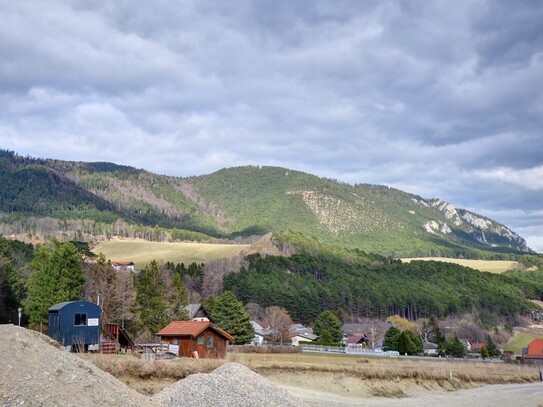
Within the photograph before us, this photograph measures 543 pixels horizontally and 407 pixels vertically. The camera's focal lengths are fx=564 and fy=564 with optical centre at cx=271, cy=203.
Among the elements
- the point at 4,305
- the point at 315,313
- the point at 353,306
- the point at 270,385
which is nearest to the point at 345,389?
the point at 270,385

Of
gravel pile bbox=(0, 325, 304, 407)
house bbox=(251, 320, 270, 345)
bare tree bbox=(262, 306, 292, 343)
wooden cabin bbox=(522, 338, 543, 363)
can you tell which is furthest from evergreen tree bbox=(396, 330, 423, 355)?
gravel pile bbox=(0, 325, 304, 407)

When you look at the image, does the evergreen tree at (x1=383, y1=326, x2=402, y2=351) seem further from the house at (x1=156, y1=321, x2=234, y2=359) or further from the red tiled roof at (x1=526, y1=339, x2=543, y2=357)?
the house at (x1=156, y1=321, x2=234, y2=359)

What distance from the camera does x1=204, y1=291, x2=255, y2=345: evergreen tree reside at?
8262cm

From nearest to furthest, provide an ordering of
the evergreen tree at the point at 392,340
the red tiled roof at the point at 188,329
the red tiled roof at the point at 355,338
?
the red tiled roof at the point at 188,329 → the evergreen tree at the point at 392,340 → the red tiled roof at the point at 355,338

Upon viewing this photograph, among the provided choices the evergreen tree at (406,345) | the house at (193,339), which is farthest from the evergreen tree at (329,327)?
the house at (193,339)

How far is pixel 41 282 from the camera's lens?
60.2 metres

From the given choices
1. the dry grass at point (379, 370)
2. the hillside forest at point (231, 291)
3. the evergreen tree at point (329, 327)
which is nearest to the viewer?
the dry grass at point (379, 370)

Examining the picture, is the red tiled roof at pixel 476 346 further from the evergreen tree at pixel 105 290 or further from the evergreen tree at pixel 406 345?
the evergreen tree at pixel 105 290

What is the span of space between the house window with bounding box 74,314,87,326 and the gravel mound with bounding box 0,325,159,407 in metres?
21.4

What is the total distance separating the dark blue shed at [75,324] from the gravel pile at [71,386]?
19.8 metres

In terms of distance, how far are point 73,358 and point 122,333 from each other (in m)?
31.2

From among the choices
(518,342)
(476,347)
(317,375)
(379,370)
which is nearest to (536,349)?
(476,347)

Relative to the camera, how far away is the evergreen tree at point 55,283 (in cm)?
5894

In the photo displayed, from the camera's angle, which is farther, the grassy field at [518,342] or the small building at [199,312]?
the grassy field at [518,342]
